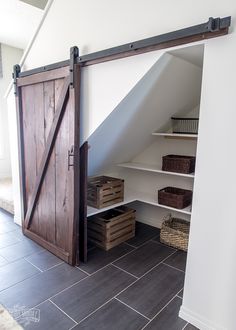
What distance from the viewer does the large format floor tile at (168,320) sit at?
1581mm

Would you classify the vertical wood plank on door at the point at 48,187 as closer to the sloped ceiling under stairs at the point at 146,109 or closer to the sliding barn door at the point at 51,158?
the sliding barn door at the point at 51,158

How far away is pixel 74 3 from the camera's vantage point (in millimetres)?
1968

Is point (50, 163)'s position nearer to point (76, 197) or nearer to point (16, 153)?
point (76, 197)

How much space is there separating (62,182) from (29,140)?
2.41 feet

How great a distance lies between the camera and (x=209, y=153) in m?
1.42

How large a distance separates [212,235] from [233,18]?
123 cm

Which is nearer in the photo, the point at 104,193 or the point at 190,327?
the point at 190,327

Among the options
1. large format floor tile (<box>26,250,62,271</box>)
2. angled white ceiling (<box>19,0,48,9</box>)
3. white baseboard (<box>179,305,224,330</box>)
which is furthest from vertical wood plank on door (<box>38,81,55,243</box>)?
white baseboard (<box>179,305,224,330</box>)

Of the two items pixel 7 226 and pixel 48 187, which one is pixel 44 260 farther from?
pixel 7 226

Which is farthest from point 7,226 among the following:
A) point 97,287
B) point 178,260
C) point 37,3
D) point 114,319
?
point 37,3

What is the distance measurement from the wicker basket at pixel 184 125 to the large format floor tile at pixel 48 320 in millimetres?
1975

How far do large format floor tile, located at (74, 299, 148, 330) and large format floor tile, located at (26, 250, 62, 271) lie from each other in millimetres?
744

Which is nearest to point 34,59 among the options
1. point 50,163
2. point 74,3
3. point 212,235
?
point 74,3

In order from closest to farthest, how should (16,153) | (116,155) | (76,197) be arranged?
(76,197)
(116,155)
(16,153)
